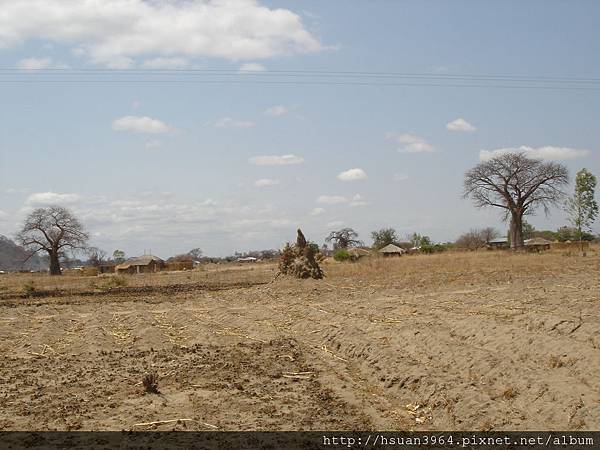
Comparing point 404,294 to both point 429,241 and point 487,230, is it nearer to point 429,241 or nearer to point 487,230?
point 429,241

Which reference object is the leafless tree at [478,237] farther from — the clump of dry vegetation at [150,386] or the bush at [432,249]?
the clump of dry vegetation at [150,386]

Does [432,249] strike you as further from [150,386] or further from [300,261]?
[150,386]

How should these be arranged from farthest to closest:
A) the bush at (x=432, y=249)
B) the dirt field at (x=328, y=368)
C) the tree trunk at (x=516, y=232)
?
the bush at (x=432, y=249)
the tree trunk at (x=516, y=232)
the dirt field at (x=328, y=368)

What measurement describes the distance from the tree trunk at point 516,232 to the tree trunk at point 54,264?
169 feet

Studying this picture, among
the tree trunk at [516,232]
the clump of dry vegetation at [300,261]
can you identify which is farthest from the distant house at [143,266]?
the clump of dry vegetation at [300,261]

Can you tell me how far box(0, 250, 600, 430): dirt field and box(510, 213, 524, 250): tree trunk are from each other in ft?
153

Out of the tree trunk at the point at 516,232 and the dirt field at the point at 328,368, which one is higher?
the tree trunk at the point at 516,232

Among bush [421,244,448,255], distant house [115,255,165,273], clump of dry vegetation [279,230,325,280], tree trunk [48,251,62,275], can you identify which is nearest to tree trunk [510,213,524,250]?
bush [421,244,448,255]

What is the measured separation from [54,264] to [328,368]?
7415 centimetres

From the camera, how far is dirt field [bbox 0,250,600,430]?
7.85 m

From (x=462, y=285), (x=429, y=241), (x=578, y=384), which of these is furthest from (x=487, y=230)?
(x=578, y=384)

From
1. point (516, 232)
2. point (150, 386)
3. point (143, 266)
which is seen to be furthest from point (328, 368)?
point (143, 266)

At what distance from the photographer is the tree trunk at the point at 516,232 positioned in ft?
207

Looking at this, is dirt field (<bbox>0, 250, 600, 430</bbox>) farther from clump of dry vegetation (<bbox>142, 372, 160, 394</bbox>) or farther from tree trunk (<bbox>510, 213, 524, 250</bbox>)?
tree trunk (<bbox>510, 213, 524, 250</bbox>)
